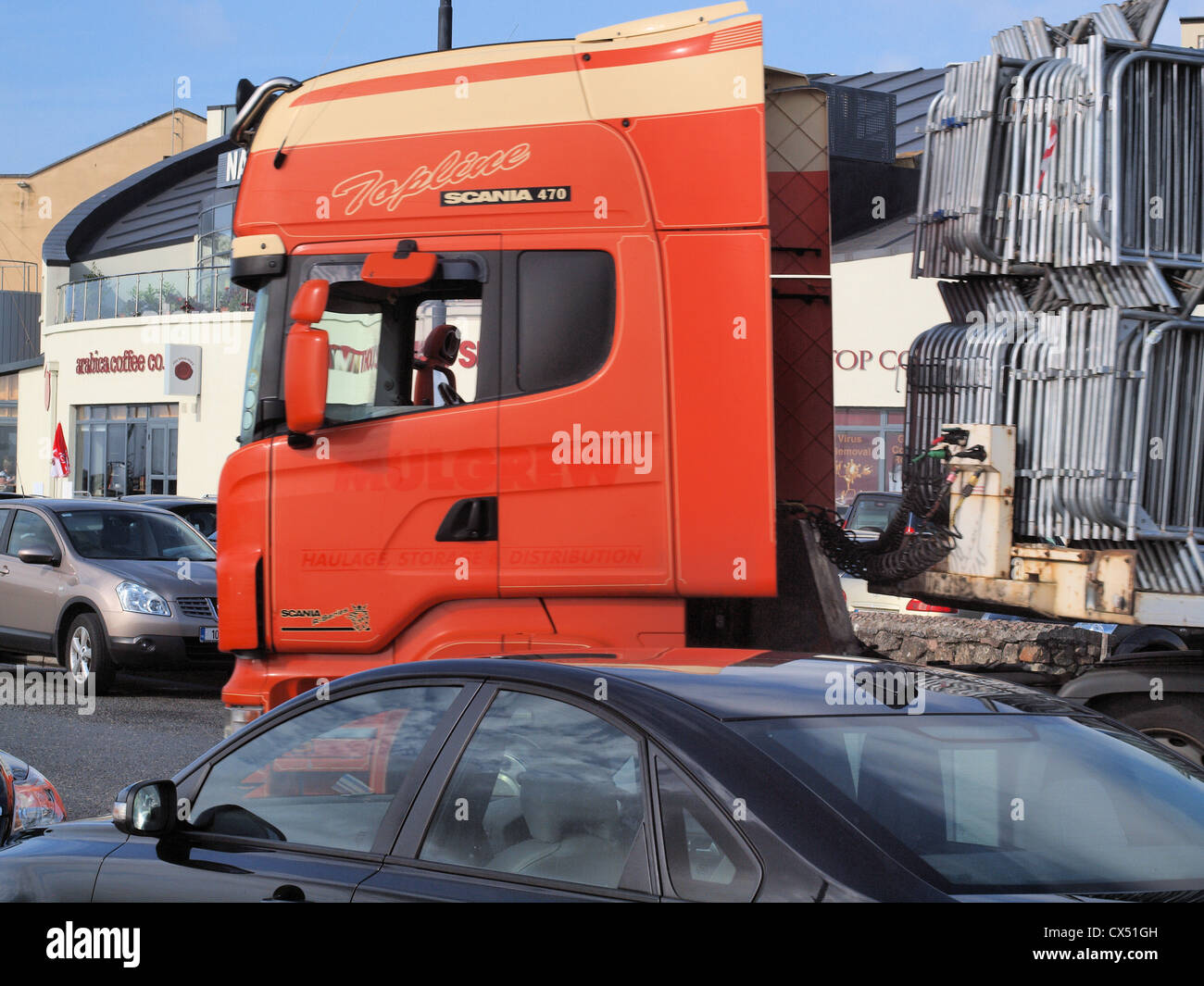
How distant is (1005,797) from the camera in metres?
2.93

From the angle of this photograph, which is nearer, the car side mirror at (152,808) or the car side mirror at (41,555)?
the car side mirror at (152,808)

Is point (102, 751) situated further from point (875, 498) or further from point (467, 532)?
point (875, 498)

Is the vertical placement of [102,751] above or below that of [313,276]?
below

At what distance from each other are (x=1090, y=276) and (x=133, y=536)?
10.3m

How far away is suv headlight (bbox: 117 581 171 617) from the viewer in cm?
1264

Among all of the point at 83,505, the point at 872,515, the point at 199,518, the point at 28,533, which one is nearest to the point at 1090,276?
the point at 872,515

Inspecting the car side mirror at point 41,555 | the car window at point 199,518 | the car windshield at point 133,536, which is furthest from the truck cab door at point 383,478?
the car window at point 199,518

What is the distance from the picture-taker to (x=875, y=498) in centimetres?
1155

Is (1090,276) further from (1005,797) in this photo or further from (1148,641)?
(1005,797)

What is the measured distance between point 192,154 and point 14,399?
10602mm

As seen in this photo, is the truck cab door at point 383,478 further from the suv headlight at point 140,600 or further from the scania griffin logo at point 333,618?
the suv headlight at point 140,600

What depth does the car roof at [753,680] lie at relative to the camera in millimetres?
3068

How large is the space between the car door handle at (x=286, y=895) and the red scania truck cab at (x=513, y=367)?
279 centimetres
